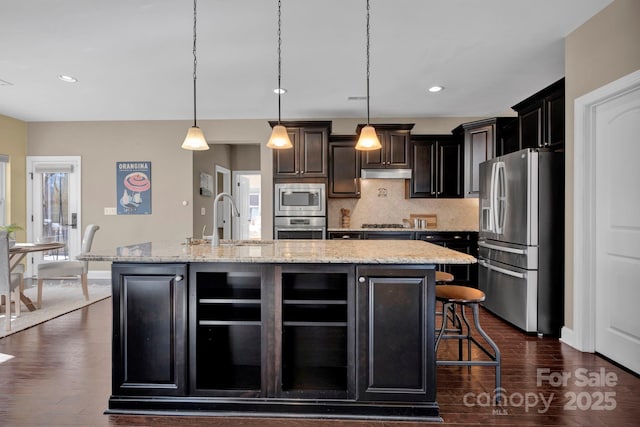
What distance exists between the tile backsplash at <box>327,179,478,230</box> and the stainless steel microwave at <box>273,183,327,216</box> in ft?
2.14

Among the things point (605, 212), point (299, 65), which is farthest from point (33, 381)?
point (605, 212)

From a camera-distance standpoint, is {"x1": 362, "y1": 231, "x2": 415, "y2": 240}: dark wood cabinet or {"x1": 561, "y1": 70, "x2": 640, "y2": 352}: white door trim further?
{"x1": 362, "y1": 231, "x2": 415, "y2": 240}: dark wood cabinet

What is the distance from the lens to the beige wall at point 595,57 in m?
2.46

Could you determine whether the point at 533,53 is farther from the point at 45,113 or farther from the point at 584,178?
the point at 45,113

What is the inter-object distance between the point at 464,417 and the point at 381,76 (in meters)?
3.35

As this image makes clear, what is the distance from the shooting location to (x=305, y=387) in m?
2.09

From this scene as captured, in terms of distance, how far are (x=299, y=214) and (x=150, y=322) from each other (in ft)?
10.3

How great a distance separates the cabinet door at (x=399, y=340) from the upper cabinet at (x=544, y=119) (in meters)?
2.46

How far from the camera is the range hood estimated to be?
17.3ft

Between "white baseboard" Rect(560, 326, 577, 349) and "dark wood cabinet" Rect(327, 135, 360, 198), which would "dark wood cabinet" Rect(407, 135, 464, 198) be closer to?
"dark wood cabinet" Rect(327, 135, 360, 198)

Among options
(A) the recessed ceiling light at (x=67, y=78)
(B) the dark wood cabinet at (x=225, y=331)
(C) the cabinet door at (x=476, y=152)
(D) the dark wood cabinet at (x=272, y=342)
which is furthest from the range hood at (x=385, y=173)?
(A) the recessed ceiling light at (x=67, y=78)

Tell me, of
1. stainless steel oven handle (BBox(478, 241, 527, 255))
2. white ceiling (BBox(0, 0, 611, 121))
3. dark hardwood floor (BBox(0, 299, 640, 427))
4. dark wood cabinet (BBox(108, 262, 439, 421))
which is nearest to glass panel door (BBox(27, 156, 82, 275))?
white ceiling (BBox(0, 0, 611, 121))

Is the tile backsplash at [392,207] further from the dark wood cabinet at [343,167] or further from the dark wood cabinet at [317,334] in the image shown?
the dark wood cabinet at [317,334]

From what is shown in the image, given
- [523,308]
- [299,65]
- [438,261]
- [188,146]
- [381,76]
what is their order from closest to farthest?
[438,261], [188,146], [523,308], [299,65], [381,76]
